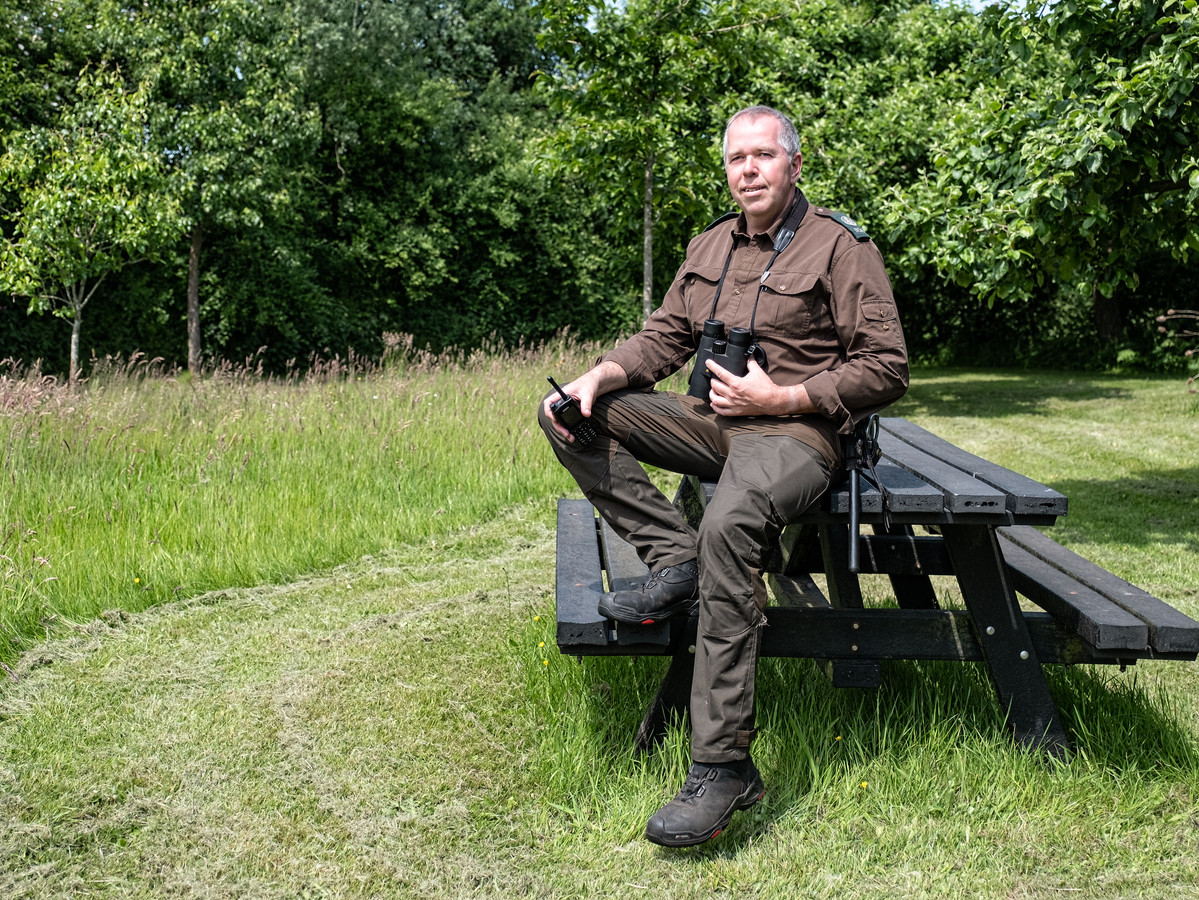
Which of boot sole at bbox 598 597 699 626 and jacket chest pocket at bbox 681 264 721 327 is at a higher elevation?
jacket chest pocket at bbox 681 264 721 327

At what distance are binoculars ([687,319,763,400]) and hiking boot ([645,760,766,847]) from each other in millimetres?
1141

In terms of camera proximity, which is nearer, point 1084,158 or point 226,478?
point 1084,158

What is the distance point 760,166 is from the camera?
3.17 meters

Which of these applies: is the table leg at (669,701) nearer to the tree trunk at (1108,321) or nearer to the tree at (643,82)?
the tree at (643,82)

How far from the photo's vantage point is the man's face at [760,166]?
316cm

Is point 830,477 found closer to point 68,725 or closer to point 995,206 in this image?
point 68,725

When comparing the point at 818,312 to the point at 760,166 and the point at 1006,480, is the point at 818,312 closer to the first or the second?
the point at 760,166

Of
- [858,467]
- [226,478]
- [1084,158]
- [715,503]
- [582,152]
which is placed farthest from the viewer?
[582,152]

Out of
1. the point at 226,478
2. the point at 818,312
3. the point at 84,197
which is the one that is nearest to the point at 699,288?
the point at 818,312

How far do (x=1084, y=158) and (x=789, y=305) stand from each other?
3.21 m

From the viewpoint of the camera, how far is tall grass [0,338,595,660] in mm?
4863

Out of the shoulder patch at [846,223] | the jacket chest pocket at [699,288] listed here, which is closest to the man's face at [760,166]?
the shoulder patch at [846,223]

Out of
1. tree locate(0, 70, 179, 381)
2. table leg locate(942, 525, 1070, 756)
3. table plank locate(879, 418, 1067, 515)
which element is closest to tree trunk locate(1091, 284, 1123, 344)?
tree locate(0, 70, 179, 381)

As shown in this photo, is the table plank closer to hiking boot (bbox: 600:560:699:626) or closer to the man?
the man
